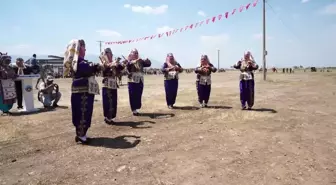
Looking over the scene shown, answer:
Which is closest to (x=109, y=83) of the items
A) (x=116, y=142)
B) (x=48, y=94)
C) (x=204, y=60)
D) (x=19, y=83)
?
(x=116, y=142)

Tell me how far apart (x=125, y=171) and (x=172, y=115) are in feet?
16.5

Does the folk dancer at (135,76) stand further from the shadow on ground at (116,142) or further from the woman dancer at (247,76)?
the woman dancer at (247,76)

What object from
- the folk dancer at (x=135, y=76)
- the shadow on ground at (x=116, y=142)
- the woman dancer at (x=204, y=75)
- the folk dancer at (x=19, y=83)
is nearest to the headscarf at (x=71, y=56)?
the shadow on ground at (x=116, y=142)

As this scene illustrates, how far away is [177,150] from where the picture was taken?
589 cm

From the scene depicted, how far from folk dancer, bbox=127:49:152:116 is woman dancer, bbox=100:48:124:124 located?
1093 millimetres

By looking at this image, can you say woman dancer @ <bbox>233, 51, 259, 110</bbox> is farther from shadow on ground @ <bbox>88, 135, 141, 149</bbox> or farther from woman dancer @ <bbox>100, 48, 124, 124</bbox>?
shadow on ground @ <bbox>88, 135, 141, 149</bbox>

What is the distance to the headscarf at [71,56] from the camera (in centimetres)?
627

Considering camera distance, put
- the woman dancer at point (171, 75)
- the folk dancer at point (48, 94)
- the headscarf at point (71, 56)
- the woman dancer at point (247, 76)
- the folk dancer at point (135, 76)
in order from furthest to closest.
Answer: the folk dancer at point (48, 94), the woman dancer at point (171, 75), the woman dancer at point (247, 76), the folk dancer at point (135, 76), the headscarf at point (71, 56)

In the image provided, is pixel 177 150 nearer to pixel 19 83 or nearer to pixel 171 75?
pixel 171 75

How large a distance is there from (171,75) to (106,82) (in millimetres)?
3309

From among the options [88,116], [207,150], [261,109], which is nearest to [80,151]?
[88,116]

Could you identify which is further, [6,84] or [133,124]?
[6,84]

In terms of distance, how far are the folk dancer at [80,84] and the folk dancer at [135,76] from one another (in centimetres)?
299

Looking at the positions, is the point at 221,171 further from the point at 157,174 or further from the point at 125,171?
the point at 125,171
